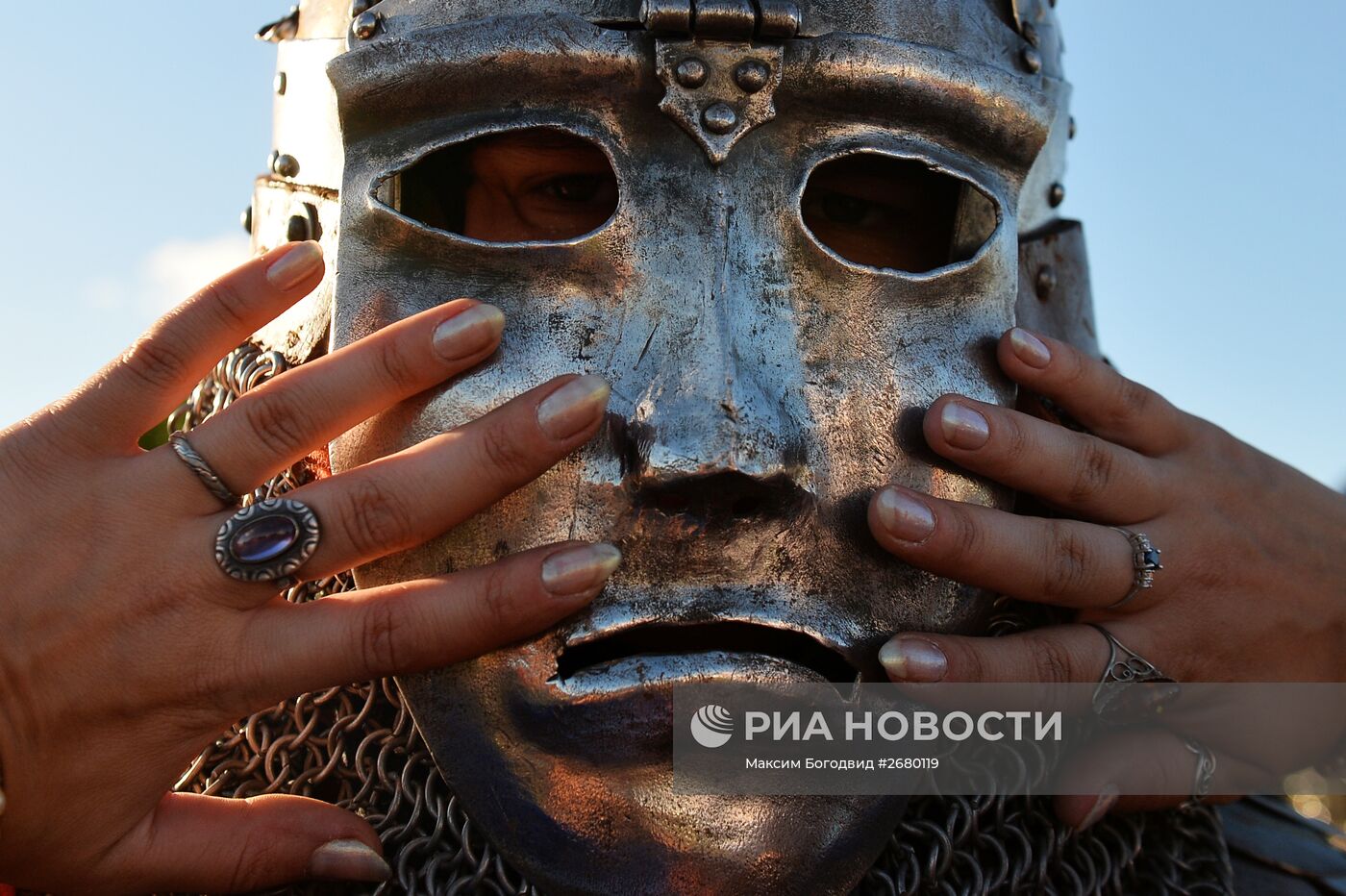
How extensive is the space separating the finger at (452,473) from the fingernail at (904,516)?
0.44 meters

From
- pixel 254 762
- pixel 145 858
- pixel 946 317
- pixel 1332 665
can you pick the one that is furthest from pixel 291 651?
pixel 1332 665

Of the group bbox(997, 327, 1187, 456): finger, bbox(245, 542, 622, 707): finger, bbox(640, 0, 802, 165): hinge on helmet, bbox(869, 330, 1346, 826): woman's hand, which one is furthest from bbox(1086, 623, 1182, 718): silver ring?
bbox(640, 0, 802, 165): hinge on helmet

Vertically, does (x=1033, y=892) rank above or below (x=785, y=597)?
below

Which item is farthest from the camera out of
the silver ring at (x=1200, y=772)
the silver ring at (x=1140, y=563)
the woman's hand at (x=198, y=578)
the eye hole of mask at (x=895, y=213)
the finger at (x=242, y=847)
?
the silver ring at (x=1200, y=772)

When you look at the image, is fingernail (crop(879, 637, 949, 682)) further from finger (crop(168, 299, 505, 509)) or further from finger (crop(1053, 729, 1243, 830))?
finger (crop(168, 299, 505, 509))

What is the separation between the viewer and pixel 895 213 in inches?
88.6

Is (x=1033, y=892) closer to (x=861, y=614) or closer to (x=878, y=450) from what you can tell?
(x=861, y=614)

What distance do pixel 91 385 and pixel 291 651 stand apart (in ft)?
1.55

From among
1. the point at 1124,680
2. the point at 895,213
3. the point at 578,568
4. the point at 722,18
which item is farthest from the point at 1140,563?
the point at 722,18

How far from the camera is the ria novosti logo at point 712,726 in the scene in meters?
1.77

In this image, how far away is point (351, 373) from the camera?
5.98 ft

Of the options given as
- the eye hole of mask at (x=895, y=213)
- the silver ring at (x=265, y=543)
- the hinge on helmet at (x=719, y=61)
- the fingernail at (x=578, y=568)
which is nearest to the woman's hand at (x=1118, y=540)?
the eye hole of mask at (x=895, y=213)

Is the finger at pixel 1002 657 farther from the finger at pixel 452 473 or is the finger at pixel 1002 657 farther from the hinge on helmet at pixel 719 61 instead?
the hinge on helmet at pixel 719 61

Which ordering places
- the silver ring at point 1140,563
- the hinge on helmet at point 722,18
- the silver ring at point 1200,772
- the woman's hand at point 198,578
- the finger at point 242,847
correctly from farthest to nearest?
the silver ring at point 1200,772
the silver ring at point 1140,563
the hinge on helmet at point 722,18
the finger at point 242,847
the woman's hand at point 198,578
